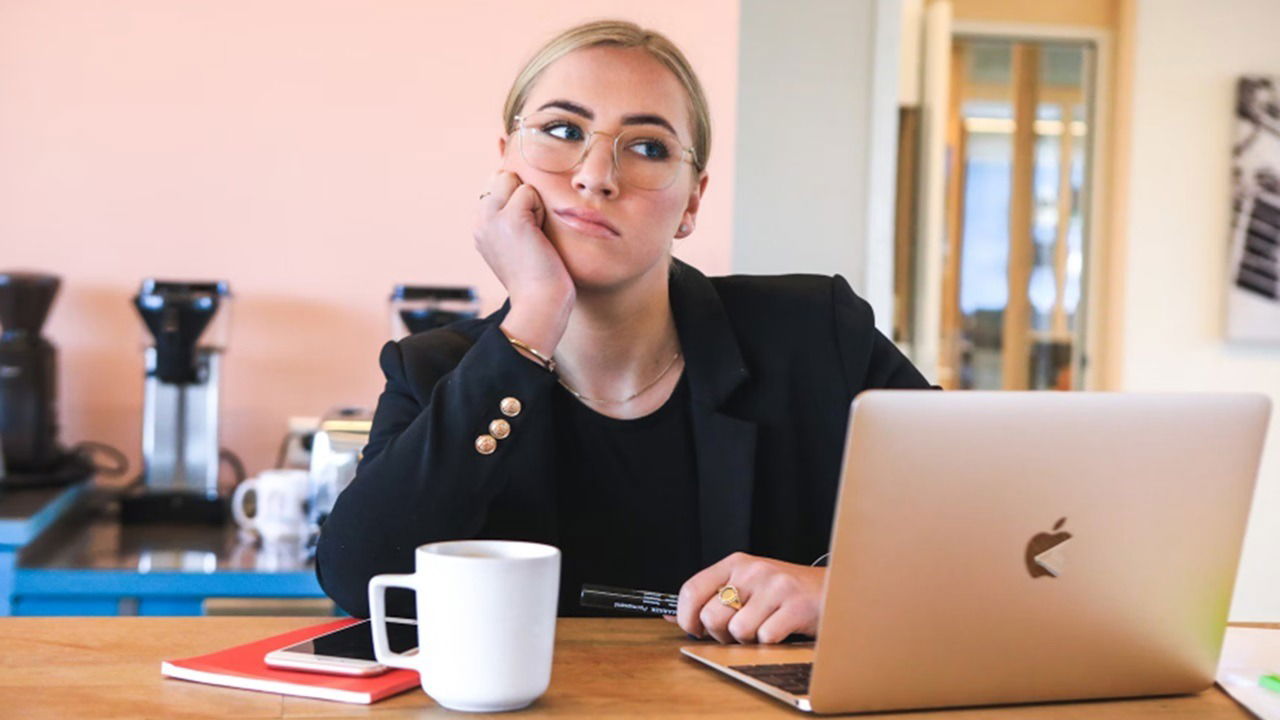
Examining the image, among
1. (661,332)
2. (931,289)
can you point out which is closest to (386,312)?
(661,332)

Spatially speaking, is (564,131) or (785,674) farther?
(564,131)

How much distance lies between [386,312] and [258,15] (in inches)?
23.3

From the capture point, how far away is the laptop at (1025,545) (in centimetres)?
79

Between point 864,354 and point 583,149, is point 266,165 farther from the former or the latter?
point 864,354

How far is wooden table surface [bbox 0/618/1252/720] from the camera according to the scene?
84 cm

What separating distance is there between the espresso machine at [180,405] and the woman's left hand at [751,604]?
145 cm

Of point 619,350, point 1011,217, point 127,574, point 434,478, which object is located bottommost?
point 127,574

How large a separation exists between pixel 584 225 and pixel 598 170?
57 mm

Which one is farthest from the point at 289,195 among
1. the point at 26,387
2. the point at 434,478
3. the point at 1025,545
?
the point at 1025,545

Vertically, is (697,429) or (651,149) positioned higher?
(651,149)

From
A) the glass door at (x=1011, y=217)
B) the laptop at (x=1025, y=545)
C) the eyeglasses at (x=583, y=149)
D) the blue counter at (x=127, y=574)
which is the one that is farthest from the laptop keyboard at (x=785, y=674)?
the glass door at (x=1011, y=217)

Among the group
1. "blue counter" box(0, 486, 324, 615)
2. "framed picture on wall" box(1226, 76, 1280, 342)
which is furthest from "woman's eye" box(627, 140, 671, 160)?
"framed picture on wall" box(1226, 76, 1280, 342)

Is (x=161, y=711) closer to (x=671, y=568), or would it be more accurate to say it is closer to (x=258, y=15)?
(x=671, y=568)

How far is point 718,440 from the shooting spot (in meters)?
1.38
